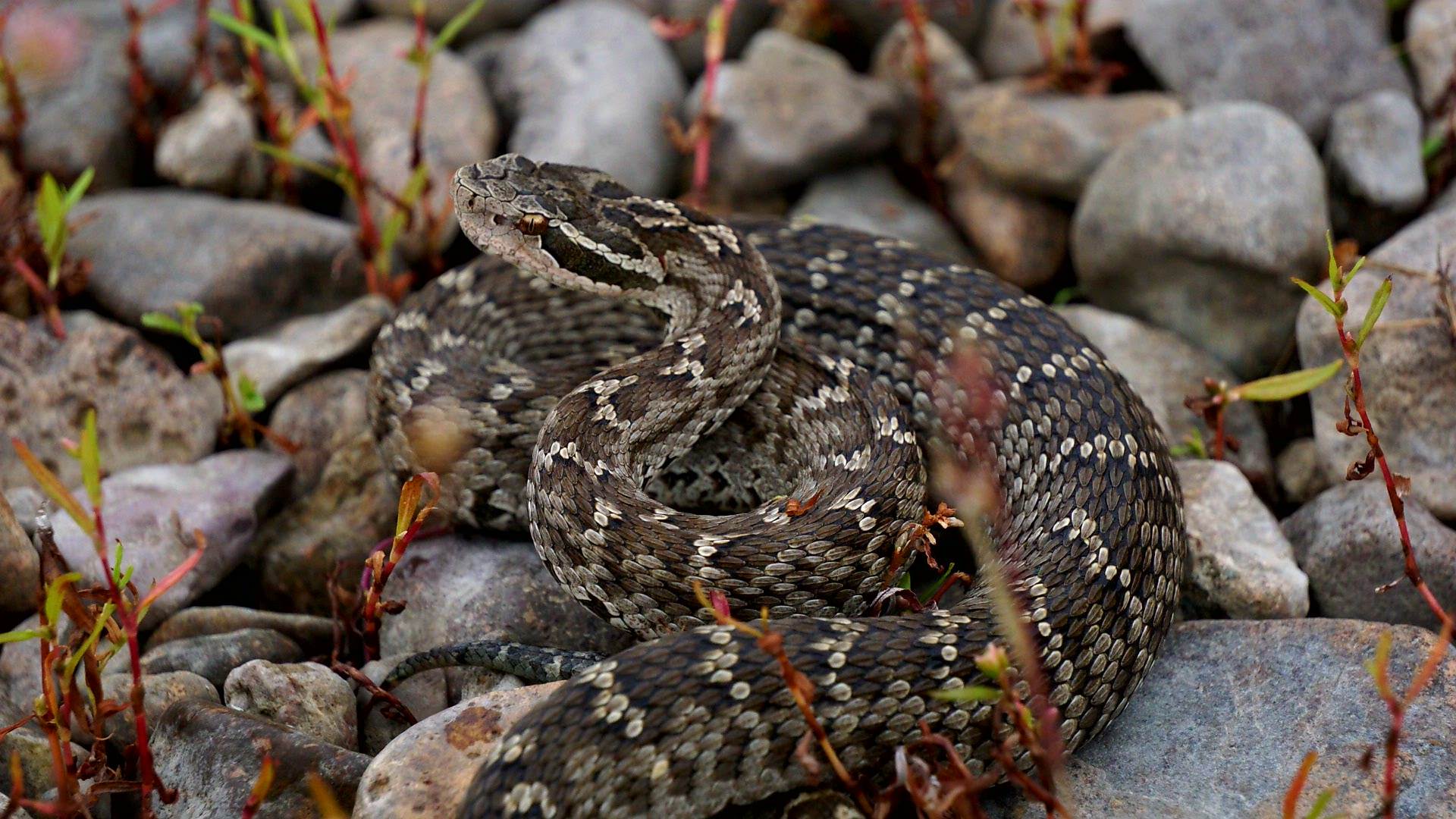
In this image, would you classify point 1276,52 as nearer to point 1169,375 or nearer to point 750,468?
point 1169,375

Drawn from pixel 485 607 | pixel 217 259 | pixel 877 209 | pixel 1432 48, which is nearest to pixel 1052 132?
pixel 877 209

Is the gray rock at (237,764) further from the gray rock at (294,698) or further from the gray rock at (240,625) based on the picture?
the gray rock at (240,625)

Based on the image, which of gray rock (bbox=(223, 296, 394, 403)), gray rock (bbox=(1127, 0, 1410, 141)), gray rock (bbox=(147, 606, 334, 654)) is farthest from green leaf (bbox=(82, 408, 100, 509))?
gray rock (bbox=(1127, 0, 1410, 141))

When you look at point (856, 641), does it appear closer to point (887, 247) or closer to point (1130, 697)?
point (1130, 697)

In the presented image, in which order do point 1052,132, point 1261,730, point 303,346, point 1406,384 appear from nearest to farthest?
point 1261,730 → point 1406,384 → point 303,346 → point 1052,132

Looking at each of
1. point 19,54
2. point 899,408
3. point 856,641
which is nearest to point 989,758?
point 856,641
